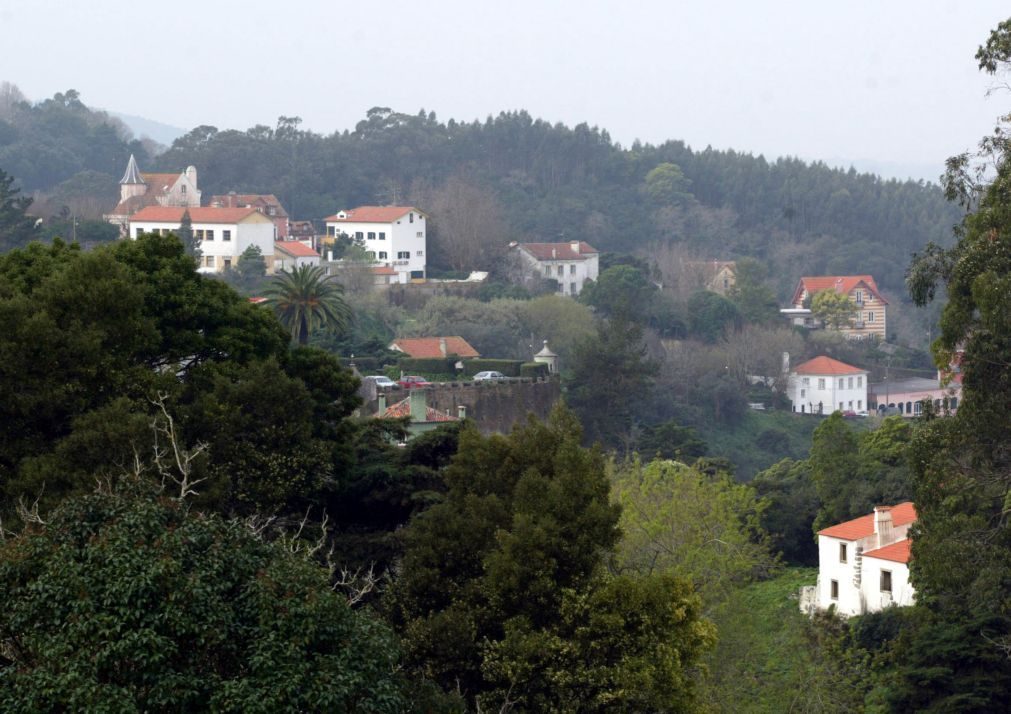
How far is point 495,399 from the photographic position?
47.5m

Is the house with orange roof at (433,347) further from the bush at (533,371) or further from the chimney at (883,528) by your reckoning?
the chimney at (883,528)

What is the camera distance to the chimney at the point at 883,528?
26953mm

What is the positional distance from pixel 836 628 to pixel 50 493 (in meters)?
13.7

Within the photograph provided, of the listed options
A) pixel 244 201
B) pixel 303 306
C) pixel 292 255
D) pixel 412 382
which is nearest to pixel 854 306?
pixel 292 255

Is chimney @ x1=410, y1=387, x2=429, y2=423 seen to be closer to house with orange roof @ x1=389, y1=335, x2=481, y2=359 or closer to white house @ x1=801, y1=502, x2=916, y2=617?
white house @ x1=801, y1=502, x2=916, y2=617

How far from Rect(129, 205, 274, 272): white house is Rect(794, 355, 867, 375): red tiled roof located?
925 inches

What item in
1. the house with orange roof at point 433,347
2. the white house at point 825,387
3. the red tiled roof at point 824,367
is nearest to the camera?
the house with orange roof at point 433,347

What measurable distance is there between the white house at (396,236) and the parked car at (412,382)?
25696 millimetres

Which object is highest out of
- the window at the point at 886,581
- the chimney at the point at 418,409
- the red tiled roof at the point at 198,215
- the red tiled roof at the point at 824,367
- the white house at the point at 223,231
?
the red tiled roof at the point at 198,215

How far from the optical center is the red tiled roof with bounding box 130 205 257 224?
2761 inches

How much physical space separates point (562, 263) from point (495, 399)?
37.5 metres

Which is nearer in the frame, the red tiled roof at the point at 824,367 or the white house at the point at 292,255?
the white house at the point at 292,255

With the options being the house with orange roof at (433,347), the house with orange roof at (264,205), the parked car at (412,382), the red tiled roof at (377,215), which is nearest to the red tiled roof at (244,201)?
the house with orange roof at (264,205)

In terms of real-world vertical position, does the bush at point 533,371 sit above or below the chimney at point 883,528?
above
